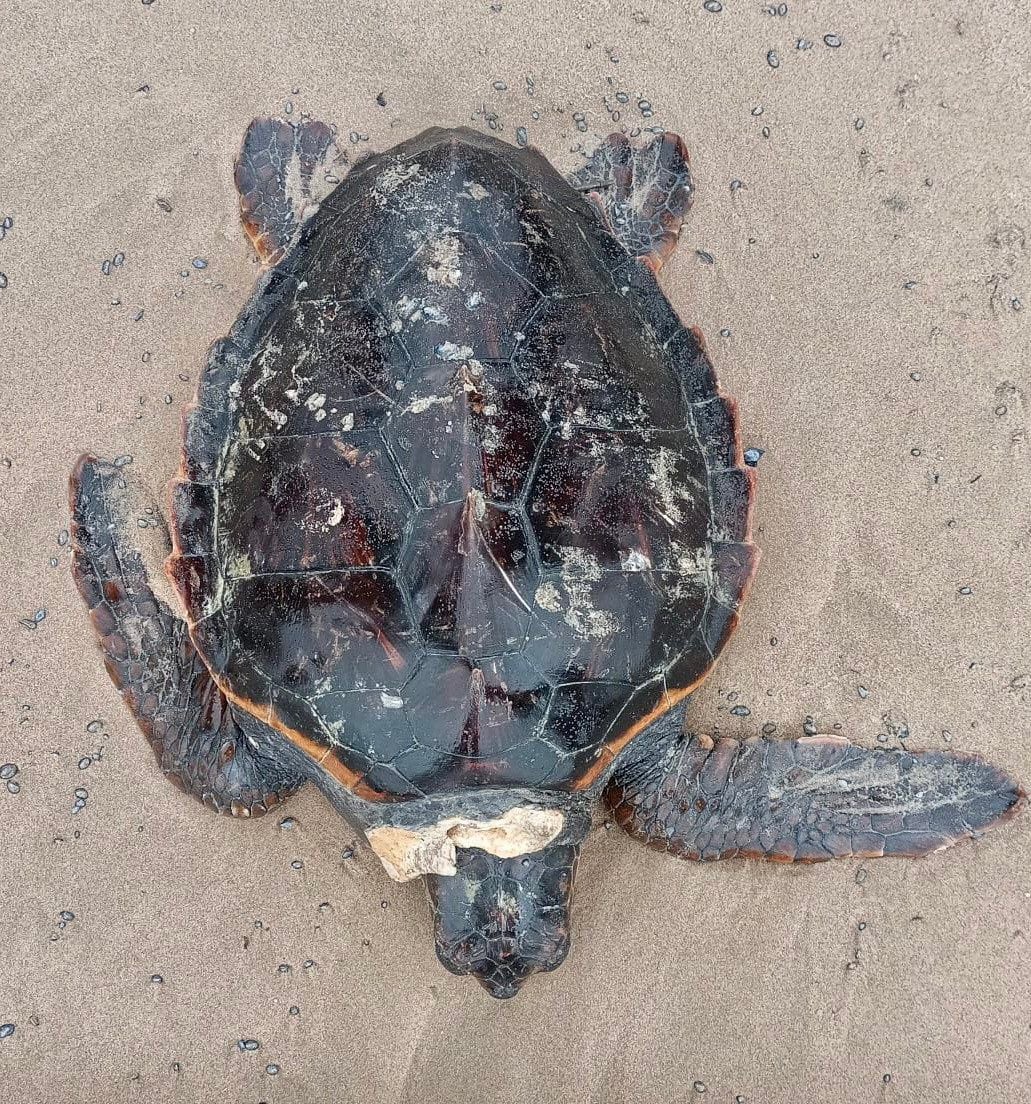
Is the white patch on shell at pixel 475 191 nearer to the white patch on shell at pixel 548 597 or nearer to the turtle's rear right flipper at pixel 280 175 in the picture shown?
the turtle's rear right flipper at pixel 280 175

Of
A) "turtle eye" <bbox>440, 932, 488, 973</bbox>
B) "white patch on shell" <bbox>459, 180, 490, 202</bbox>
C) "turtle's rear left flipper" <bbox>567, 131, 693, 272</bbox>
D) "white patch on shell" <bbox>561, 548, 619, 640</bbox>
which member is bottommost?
"turtle eye" <bbox>440, 932, 488, 973</bbox>

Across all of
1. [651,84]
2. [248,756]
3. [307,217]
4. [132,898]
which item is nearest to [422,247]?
[307,217]

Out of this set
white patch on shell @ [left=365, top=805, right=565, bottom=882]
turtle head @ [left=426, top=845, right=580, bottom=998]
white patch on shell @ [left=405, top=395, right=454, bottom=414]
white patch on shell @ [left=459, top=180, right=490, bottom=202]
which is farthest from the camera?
white patch on shell @ [left=459, top=180, right=490, bottom=202]

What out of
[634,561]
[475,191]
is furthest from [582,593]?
[475,191]

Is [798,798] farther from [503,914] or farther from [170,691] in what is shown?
[170,691]

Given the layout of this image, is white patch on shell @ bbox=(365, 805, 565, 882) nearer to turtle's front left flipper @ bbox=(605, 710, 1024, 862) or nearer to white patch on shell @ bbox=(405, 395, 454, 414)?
turtle's front left flipper @ bbox=(605, 710, 1024, 862)

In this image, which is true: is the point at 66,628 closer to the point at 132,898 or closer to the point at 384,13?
the point at 132,898

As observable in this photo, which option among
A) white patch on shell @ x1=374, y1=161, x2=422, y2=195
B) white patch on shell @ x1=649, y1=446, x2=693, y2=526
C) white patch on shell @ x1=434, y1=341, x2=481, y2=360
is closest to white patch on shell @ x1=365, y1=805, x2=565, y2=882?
white patch on shell @ x1=649, y1=446, x2=693, y2=526
